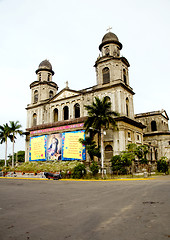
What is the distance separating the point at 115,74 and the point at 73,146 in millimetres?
16143

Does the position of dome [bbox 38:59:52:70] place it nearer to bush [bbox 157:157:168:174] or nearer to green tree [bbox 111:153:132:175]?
green tree [bbox 111:153:132:175]

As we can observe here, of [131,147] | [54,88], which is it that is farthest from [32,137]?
[131,147]

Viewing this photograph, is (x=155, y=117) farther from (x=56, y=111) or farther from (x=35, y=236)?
(x=35, y=236)

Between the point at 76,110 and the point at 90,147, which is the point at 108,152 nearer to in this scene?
the point at 90,147

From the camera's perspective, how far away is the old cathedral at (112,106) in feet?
112

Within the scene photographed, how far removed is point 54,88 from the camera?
1939 inches

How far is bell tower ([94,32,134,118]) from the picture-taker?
3519 centimetres

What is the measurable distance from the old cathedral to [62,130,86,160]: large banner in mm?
1128

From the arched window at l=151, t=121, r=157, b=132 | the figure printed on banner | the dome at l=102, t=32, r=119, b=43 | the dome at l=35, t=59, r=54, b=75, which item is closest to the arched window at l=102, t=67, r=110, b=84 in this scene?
the dome at l=102, t=32, r=119, b=43

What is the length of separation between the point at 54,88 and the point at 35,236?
46.8 m

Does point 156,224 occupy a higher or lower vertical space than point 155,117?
lower

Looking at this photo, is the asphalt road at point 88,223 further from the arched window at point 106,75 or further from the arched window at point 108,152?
the arched window at point 106,75

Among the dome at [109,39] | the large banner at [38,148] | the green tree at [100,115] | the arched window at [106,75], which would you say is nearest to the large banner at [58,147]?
the large banner at [38,148]

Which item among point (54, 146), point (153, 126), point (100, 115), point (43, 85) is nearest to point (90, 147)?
point (100, 115)
